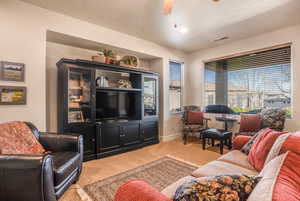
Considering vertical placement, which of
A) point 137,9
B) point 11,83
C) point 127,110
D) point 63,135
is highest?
point 137,9

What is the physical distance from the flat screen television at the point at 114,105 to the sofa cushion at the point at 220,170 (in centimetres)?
242

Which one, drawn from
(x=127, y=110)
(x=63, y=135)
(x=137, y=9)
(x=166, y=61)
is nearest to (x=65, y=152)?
(x=63, y=135)

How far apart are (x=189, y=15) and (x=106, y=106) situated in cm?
252

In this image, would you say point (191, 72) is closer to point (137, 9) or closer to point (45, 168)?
point (137, 9)

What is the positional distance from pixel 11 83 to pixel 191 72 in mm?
4520

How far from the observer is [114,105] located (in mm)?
3635

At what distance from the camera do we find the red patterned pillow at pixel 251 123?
10.7 ft

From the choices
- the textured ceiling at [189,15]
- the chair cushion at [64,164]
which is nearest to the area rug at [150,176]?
the chair cushion at [64,164]

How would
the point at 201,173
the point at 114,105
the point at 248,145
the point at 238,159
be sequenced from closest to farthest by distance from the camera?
the point at 201,173 < the point at 238,159 < the point at 248,145 < the point at 114,105

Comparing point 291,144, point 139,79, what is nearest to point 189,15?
point 139,79

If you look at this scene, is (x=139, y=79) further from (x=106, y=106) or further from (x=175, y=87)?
(x=175, y=87)

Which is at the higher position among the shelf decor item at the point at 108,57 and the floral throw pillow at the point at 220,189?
the shelf decor item at the point at 108,57

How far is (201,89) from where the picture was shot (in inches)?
Result: 188

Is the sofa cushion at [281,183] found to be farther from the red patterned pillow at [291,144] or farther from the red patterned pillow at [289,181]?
the red patterned pillow at [291,144]
